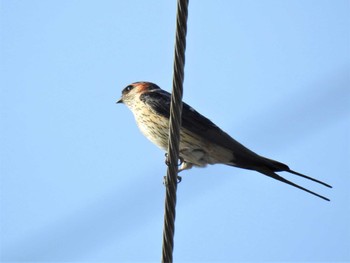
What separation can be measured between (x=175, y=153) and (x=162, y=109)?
313 cm

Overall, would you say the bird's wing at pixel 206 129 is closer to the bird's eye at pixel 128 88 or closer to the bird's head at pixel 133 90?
the bird's head at pixel 133 90

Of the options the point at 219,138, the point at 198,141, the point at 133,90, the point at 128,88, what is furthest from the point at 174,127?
the point at 128,88

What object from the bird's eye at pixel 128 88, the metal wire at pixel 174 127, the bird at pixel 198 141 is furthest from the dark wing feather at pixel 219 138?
the metal wire at pixel 174 127

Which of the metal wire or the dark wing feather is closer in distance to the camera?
the metal wire

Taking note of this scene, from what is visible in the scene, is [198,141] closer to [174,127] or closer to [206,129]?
[206,129]

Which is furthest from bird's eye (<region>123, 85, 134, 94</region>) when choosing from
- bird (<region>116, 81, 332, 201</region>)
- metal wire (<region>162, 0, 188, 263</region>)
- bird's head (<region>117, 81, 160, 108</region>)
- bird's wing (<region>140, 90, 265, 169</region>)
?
metal wire (<region>162, 0, 188, 263</region>)

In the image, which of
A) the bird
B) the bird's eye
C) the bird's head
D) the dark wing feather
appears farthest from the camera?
the bird's eye

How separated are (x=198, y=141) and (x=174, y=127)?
2967 millimetres

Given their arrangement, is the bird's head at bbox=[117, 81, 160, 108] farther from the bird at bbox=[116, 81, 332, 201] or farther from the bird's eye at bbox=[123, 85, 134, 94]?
the bird at bbox=[116, 81, 332, 201]

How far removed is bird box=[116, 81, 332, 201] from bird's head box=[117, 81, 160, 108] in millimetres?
673

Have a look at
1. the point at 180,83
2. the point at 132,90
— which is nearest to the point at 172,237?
the point at 180,83

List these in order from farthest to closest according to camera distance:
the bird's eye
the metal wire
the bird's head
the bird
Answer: the bird's eye → the bird's head → the bird → the metal wire

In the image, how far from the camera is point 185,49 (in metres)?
3.98

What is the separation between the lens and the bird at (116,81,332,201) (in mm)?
6727
